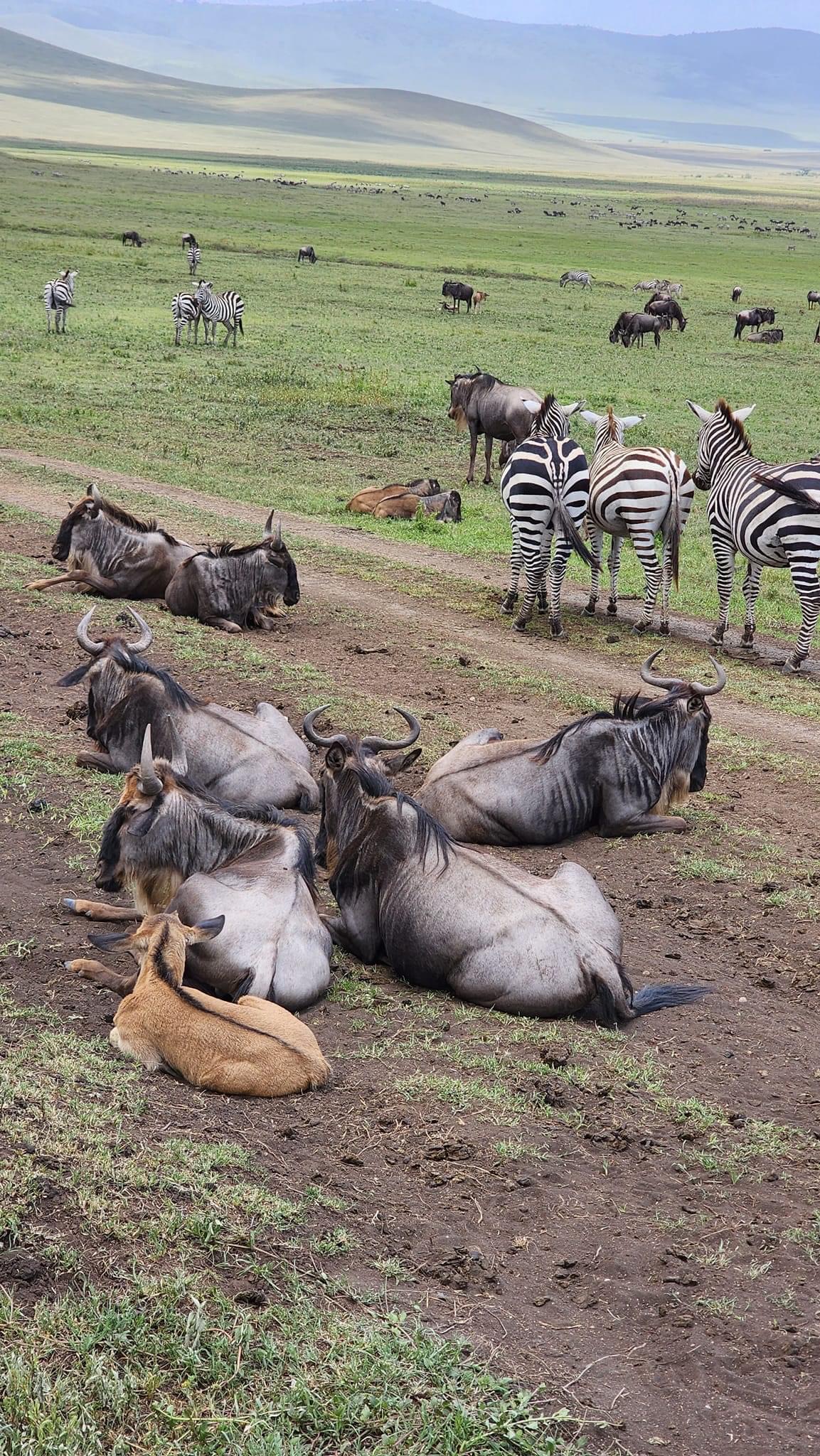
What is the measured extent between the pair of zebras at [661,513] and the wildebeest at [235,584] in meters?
2.56

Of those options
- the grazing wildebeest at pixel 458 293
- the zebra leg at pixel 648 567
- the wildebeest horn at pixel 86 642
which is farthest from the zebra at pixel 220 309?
the wildebeest horn at pixel 86 642

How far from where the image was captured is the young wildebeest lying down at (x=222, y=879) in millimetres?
6047

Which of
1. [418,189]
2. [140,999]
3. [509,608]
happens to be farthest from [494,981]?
[418,189]

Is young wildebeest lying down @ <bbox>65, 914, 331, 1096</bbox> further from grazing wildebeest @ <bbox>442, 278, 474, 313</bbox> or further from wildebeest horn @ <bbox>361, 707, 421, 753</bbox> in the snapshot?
grazing wildebeest @ <bbox>442, 278, 474, 313</bbox>

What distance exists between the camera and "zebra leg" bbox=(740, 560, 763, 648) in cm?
1378

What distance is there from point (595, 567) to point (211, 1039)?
10225mm

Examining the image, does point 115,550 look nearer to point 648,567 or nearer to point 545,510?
point 545,510

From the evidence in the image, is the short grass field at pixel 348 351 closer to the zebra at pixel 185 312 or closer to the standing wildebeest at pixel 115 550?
the zebra at pixel 185 312

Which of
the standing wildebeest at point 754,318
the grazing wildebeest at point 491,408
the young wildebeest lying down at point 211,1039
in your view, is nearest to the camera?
the young wildebeest lying down at point 211,1039

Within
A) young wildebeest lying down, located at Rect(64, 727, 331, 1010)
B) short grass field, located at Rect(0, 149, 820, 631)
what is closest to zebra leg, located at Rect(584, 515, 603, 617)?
short grass field, located at Rect(0, 149, 820, 631)

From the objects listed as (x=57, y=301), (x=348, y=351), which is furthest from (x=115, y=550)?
(x=57, y=301)

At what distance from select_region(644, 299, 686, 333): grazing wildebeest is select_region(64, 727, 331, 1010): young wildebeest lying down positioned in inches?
1465

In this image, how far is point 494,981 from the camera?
6.43 meters

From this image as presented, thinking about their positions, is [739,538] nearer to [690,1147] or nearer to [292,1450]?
[690,1147]
